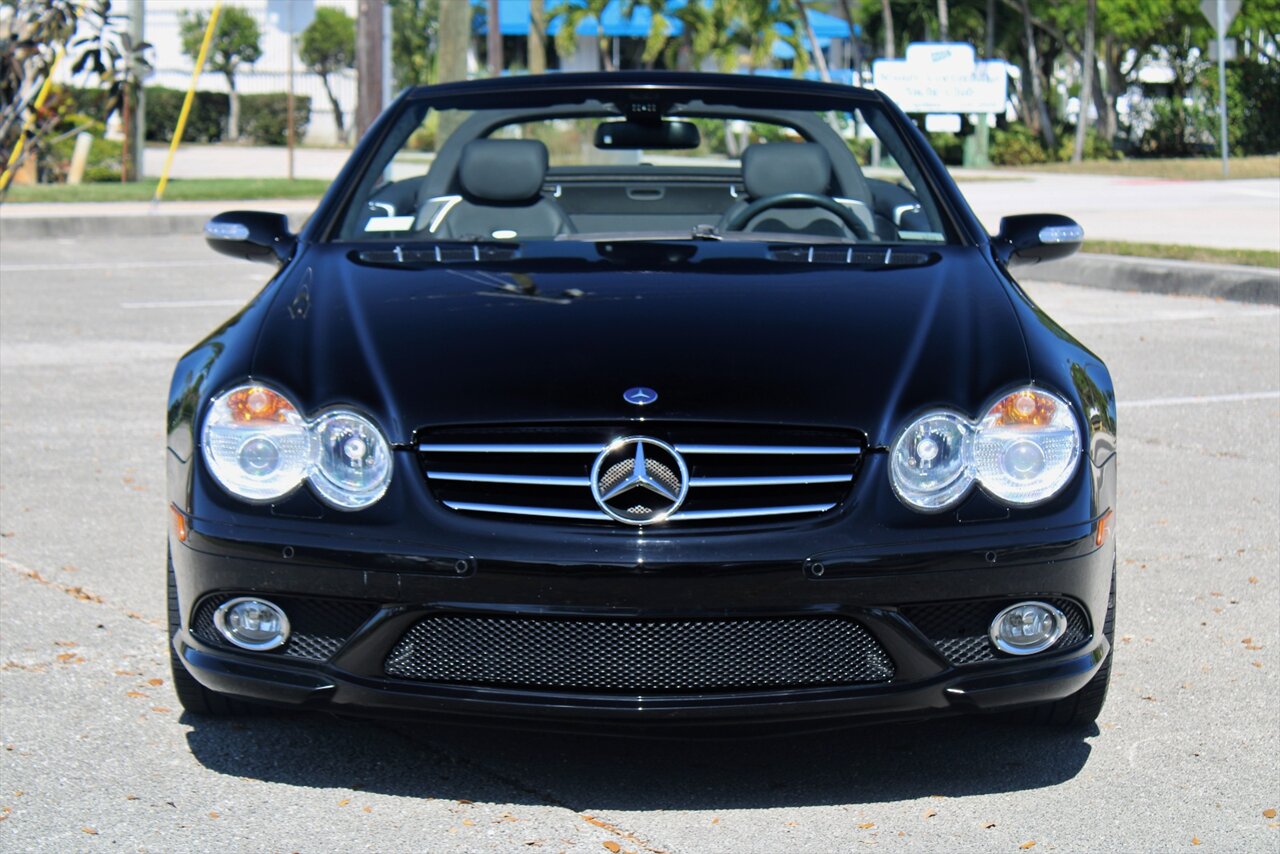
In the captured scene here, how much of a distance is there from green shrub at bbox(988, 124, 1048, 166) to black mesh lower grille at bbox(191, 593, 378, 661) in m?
33.8

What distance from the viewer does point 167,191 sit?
69.5 feet

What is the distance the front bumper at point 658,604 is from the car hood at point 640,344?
260mm

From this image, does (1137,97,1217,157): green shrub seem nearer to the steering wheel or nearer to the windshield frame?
the windshield frame

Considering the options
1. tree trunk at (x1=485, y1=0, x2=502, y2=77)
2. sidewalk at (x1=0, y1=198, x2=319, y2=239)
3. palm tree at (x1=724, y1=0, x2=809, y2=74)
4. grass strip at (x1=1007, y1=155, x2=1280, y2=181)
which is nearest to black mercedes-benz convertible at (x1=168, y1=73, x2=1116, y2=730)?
sidewalk at (x1=0, y1=198, x2=319, y2=239)

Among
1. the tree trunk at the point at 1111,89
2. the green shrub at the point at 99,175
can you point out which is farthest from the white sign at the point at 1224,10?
the tree trunk at the point at 1111,89

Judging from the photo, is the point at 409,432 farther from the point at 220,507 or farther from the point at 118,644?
the point at 118,644

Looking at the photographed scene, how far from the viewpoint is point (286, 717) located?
13.0 feet

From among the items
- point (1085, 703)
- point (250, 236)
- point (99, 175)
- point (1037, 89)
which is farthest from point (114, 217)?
point (1037, 89)

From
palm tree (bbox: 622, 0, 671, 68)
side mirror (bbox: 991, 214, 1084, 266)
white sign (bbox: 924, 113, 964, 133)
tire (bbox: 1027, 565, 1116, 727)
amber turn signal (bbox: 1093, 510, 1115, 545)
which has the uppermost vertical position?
palm tree (bbox: 622, 0, 671, 68)

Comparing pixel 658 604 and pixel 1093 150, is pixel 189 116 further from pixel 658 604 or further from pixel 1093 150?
pixel 658 604

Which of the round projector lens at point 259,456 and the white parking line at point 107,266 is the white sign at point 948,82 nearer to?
the white parking line at point 107,266

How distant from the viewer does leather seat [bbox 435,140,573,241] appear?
4.95 meters

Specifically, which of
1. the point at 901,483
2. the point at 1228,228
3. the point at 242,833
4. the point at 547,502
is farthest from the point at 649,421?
the point at 1228,228

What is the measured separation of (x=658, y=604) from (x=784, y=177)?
2.17 meters
